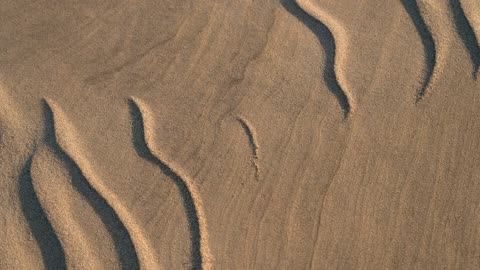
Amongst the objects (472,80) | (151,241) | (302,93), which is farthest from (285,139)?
(472,80)

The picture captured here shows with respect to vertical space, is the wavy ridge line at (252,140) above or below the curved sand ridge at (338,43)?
below

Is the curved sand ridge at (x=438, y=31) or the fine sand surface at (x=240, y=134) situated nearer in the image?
the fine sand surface at (x=240, y=134)

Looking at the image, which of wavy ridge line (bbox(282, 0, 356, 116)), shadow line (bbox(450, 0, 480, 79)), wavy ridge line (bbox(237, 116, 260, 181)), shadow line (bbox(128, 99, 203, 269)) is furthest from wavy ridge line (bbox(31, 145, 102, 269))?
shadow line (bbox(450, 0, 480, 79))

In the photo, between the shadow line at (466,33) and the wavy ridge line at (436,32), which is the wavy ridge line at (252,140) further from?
the shadow line at (466,33)

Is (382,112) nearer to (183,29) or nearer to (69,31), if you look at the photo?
(183,29)

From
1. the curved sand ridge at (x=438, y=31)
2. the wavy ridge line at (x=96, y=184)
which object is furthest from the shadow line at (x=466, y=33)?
the wavy ridge line at (x=96, y=184)

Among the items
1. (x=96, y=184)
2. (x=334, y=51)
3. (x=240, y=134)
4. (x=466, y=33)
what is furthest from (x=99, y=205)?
(x=466, y=33)

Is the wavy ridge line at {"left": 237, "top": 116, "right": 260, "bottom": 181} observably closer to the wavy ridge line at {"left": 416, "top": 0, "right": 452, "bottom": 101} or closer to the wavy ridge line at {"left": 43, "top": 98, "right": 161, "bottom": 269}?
the wavy ridge line at {"left": 43, "top": 98, "right": 161, "bottom": 269}

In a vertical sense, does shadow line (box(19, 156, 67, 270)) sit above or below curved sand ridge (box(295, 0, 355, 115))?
below
